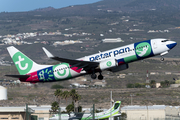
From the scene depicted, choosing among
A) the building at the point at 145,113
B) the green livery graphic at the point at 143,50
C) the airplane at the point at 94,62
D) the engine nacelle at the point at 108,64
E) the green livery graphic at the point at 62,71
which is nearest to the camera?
the green livery graphic at the point at 143,50

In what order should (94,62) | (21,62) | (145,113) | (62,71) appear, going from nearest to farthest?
(94,62) < (62,71) < (21,62) < (145,113)

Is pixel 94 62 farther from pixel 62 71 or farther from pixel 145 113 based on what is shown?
pixel 145 113

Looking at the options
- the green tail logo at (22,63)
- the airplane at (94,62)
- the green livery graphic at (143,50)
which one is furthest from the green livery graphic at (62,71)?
the green livery graphic at (143,50)

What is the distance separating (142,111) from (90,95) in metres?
43.6

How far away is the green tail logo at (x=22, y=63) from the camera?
6450 centimetres

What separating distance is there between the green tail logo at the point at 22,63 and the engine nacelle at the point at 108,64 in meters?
13.6

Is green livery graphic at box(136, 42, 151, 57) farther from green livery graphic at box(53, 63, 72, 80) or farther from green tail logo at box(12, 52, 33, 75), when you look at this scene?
green tail logo at box(12, 52, 33, 75)

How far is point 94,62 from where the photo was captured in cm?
5850

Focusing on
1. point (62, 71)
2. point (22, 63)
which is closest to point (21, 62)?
point (22, 63)

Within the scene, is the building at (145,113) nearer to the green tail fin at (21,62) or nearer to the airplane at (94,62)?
the airplane at (94,62)

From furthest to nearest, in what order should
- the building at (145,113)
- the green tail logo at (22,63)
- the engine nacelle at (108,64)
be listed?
1. the building at (145,113)
2. the green tail logo at (22,63)
3. the engine nacelle at (108,64)

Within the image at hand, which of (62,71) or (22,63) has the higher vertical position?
(22,63)

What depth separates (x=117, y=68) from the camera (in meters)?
60.5

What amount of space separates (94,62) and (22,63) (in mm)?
14248
